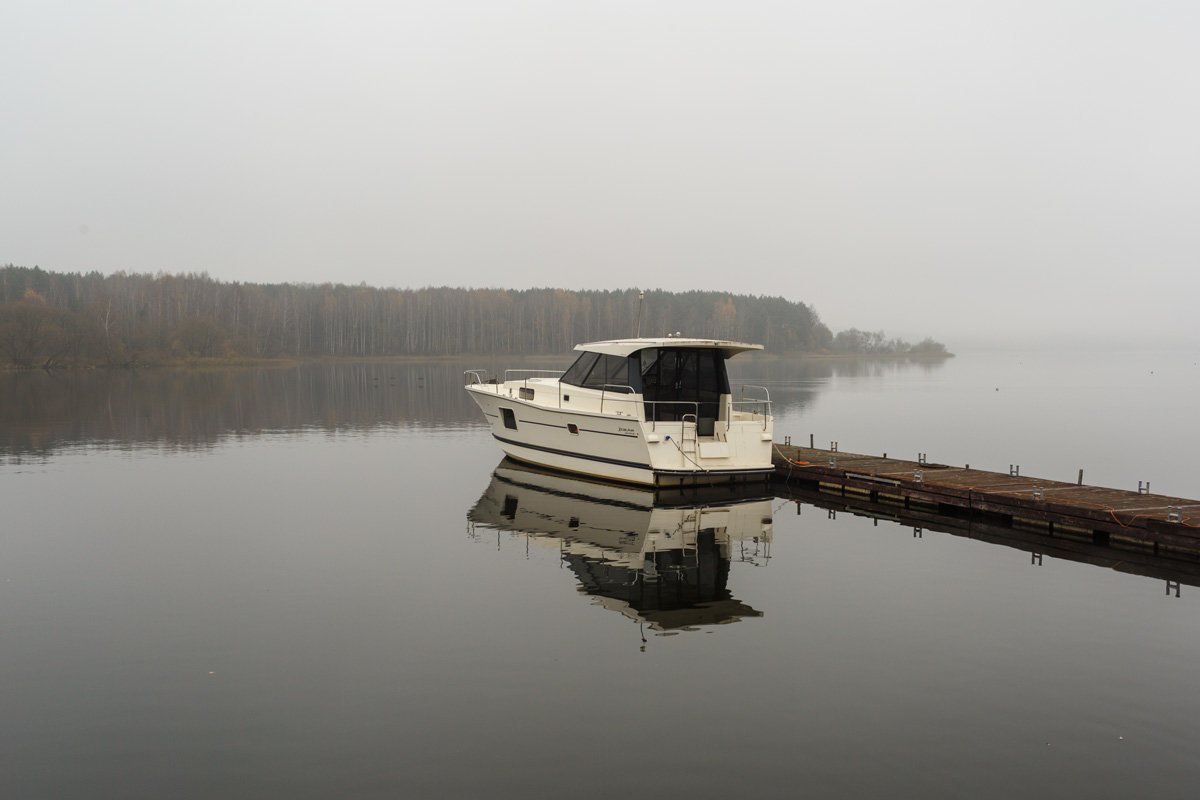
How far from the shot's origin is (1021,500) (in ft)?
47.2

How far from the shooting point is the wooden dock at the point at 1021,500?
12.5 meters

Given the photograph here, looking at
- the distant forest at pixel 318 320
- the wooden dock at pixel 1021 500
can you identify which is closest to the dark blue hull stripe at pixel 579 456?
the wooden dock at pixel 1021 500

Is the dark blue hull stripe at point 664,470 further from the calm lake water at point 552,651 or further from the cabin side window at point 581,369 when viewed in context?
the cabin side window at point 581,369

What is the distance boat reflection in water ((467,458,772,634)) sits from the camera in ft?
34.1

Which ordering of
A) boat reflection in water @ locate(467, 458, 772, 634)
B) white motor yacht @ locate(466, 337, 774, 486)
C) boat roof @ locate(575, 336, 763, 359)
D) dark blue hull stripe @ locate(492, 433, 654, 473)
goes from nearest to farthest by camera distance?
boat reflection in water @ locate(467, 458, 772, 634), white motor yacht @ locate(466, 337, 774, 486), dark blue hull stripe @ locate(492, 433, 654, 473), boat roof @ locate(575, 336, 763, 359)

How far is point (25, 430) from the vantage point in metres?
27.9

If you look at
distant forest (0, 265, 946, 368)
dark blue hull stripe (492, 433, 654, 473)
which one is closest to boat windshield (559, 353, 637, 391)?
dark blue hull stripe (492, 433, 654, 473)

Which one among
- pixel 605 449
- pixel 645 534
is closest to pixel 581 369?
pixel 605 449

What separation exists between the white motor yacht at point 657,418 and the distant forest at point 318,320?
73.1 meters

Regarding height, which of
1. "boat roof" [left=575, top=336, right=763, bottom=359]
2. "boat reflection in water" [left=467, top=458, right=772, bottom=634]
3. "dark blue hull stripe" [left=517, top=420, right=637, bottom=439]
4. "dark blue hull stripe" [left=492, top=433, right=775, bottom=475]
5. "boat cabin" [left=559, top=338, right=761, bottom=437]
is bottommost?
"boat reflection in water" [left=467, top=458, right=772, bottom=634]

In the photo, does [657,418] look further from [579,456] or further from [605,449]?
[579,456]

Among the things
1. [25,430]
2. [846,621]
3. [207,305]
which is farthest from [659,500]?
[207,305]

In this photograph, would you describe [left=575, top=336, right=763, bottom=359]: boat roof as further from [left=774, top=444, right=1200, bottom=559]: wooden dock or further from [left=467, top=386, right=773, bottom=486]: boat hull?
[left=774, top=444, right=1200, bottom=559]: wooden dock

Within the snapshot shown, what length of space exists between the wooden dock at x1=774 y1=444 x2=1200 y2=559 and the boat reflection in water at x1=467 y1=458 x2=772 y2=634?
211 centimetres
